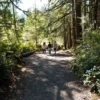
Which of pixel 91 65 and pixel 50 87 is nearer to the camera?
pixel 50 87

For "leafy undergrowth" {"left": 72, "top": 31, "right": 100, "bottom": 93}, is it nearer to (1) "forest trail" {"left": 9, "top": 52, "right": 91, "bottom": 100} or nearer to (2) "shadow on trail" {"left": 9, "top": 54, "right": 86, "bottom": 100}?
(1) "forest trail" {"left": 9, "top": 52, "right": 91, "bottom": 100}

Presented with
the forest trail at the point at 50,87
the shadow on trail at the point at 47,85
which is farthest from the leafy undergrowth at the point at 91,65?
the shadow on trail at the point at 47,85

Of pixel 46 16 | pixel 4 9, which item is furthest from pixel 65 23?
pixel 4 9

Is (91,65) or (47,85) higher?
(91,65)

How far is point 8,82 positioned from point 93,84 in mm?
3670

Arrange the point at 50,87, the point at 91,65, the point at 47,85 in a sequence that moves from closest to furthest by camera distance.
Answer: the point at 50,87, the point at 47,85, the point at 91,65

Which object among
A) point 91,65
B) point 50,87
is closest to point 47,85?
point 50,87

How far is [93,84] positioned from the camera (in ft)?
31.0

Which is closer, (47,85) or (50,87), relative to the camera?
(50,87)

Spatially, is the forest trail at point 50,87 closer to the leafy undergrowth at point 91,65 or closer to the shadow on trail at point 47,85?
the shadow on trail at point 47,85

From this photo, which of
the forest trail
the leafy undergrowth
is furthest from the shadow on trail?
the leafy undergrowth

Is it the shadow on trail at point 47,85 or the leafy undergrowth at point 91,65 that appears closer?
the shadow on trail at point 47,85

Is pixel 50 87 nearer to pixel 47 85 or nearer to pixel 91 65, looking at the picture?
pixel 47 85

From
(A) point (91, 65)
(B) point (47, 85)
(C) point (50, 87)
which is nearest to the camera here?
(C) point (50, 87)
